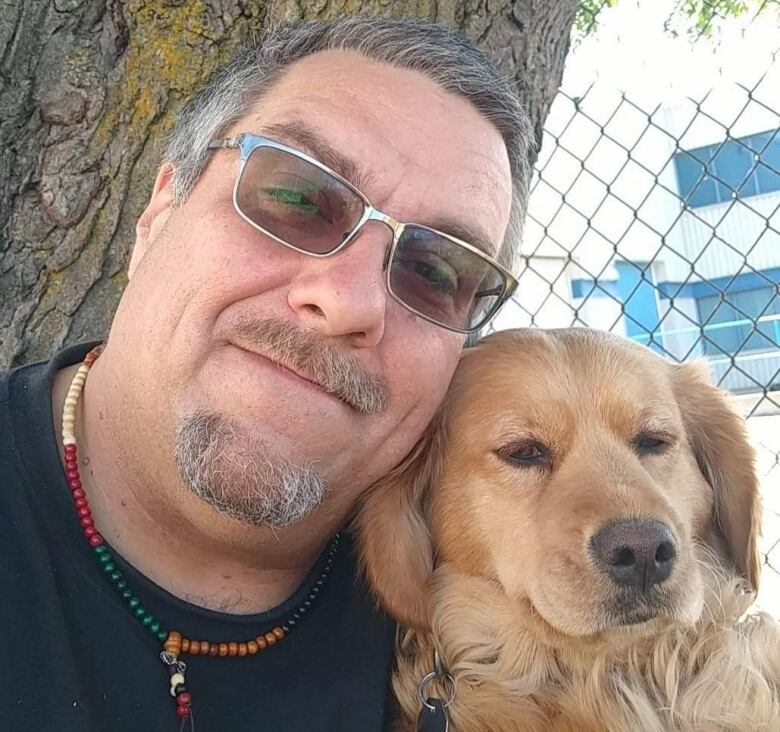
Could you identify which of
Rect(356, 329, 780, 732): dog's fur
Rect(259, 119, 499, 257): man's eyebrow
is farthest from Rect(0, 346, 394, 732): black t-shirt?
Rect(259, 119, 499, 257): man's eyebrow

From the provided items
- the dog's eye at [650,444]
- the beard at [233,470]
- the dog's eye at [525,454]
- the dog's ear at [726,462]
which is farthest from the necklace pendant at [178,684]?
the dog's ear at [726,462]

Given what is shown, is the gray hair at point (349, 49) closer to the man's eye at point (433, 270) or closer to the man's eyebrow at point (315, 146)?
the man's eyebrow at point (315, 146)

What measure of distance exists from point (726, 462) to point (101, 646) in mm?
1617

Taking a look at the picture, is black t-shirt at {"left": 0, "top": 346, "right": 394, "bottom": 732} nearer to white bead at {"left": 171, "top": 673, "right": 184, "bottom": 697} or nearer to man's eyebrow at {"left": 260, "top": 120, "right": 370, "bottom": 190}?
white bead at {"left": 171, "top": 673, "right": 184, "bottom": 697}

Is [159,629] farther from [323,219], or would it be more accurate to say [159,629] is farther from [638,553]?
[638,553]

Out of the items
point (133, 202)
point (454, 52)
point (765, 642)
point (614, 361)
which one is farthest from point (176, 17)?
point (765, 642)

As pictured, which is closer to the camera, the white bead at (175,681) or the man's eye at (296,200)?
the white bead at (175,681)

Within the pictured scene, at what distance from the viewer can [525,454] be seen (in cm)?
208

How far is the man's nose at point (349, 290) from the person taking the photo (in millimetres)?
1604

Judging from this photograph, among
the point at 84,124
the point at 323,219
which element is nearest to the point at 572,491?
the point at 323,219

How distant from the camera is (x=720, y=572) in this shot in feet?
6.90

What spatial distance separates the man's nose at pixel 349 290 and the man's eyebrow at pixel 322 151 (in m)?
0.11

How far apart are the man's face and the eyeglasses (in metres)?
0.02

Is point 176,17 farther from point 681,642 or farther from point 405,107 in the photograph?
point 681,642
